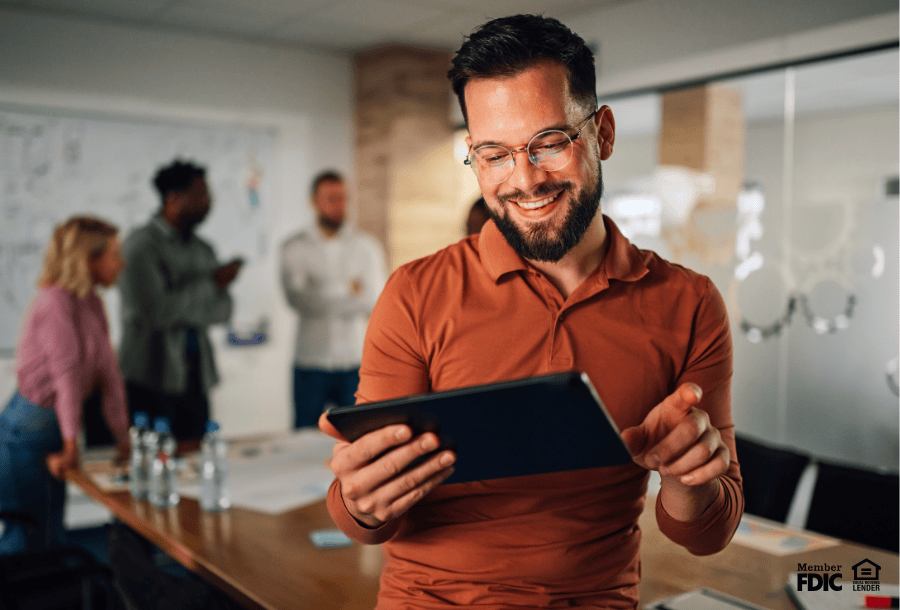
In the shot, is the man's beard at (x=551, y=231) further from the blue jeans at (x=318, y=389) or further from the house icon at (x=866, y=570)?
the blue jeans at (x=318, y=389)

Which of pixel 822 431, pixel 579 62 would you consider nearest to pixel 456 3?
pixel 822 431

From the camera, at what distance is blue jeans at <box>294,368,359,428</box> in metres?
4.09

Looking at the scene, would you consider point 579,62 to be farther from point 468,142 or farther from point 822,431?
point 822,431

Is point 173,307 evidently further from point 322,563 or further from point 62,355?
point 322,563

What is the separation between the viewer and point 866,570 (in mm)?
1546

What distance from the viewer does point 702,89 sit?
382cm

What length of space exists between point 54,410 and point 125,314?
1.06 meters

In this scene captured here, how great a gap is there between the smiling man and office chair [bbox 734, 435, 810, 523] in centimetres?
110

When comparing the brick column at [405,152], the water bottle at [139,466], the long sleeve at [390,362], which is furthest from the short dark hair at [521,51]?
the brick column at [405,152]

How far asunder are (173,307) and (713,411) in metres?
3.03

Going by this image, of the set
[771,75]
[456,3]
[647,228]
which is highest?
[456,3]

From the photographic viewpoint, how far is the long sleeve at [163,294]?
3.49 m

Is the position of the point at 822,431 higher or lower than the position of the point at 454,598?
lower

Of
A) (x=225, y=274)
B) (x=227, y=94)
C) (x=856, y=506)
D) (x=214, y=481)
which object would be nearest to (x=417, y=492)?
(x=214, y=481)
